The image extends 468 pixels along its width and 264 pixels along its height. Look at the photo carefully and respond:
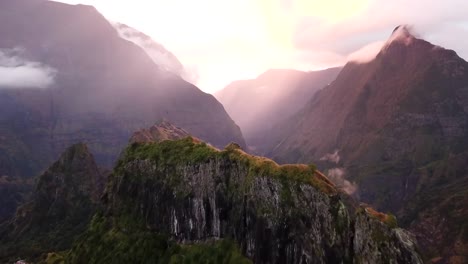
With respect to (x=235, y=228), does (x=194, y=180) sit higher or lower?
higher

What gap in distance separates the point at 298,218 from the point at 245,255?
25820mm

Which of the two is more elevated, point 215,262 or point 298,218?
point 298,218

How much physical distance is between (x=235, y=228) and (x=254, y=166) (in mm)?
22404

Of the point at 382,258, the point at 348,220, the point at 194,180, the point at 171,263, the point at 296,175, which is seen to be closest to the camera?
the point at 382,258

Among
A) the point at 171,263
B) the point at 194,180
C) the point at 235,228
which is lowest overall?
the point at 171,263

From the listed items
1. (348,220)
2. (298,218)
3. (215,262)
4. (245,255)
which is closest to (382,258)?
(348,220)

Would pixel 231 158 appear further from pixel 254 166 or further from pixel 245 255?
pixel 245 255

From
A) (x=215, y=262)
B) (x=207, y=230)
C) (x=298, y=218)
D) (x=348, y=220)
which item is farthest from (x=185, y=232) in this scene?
(x=348, y=220)

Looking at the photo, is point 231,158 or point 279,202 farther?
point 231,158

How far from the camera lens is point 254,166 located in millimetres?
173750

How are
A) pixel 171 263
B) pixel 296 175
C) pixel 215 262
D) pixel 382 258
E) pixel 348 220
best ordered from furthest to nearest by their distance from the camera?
pixel 171 263, pixel 215 262, pixel 296 175, pixel 348 220, pixel 382 258

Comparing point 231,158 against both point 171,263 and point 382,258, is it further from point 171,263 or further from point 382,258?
point 382,258

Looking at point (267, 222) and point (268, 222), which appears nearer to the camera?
point (268, 222)

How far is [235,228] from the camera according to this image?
175m
